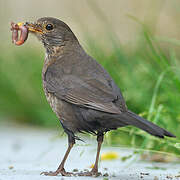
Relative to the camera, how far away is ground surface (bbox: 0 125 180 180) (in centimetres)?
407

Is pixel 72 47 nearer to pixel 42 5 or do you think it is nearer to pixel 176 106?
pixel 176 106

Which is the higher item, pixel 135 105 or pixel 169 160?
pixel 135 105

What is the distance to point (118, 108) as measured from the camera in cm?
381

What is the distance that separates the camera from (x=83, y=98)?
3.92 metres

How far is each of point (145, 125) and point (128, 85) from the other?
2.60m

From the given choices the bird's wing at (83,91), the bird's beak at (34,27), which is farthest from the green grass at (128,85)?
the bird's beak at (34,27)

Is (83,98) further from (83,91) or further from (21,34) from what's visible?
(21,34)

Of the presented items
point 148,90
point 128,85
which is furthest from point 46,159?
point 148,90

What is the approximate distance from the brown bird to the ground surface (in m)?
0.27

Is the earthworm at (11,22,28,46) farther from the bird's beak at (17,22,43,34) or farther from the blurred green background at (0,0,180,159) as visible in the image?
the blurred green background at (0,0,180,159)

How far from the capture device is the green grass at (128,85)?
5.02 metres

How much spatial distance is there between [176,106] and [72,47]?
1.29 meters

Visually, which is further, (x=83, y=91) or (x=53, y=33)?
(x=53, y=33)

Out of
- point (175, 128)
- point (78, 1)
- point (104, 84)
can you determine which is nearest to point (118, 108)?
point (104, 84)
